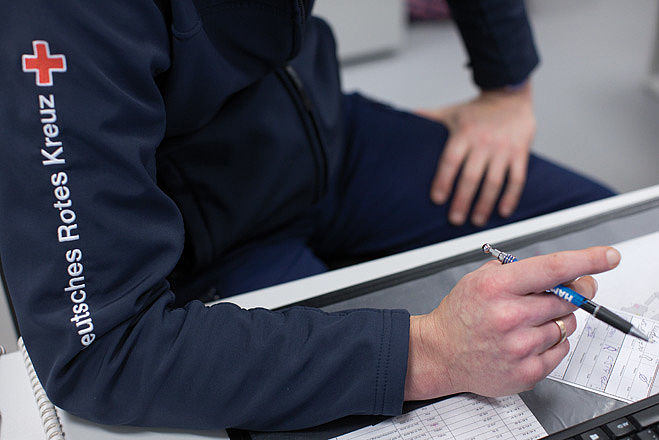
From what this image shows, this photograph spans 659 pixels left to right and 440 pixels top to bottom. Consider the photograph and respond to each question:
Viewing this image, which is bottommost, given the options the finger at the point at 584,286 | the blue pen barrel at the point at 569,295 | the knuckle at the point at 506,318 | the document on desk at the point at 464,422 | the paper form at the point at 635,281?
the document on desk at the point at 464,422

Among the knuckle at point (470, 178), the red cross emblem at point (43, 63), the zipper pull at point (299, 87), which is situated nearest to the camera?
the red cross emblem at point (43, 63)

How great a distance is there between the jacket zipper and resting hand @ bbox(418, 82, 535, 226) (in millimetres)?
189

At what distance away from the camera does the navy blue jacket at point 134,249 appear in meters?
0.40

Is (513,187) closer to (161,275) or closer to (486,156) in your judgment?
(486,156)

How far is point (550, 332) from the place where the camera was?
0.46m

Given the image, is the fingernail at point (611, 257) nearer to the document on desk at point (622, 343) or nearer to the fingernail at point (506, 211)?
the document on desk at point (622, 343)

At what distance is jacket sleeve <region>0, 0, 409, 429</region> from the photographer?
0.40m

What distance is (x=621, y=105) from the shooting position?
145cm

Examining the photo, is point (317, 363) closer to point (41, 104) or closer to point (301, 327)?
point (301, 327)

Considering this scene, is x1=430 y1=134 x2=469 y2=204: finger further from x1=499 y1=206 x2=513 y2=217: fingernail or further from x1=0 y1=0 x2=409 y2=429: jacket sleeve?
x1=0 y1=0 x2=409 y2=429: jacket sleeve

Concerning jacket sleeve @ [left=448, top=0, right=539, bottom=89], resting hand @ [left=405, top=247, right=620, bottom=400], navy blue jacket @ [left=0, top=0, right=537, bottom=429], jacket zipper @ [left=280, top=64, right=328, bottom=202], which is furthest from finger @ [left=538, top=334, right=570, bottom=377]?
jacket sleeve @ [left=448, top=0, right=539, bottom=89]

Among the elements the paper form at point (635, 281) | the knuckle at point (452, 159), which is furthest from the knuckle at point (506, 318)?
the knuckle at point (452, 159)

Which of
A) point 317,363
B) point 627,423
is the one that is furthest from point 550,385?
point 317,363

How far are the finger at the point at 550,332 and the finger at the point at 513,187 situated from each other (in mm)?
394
